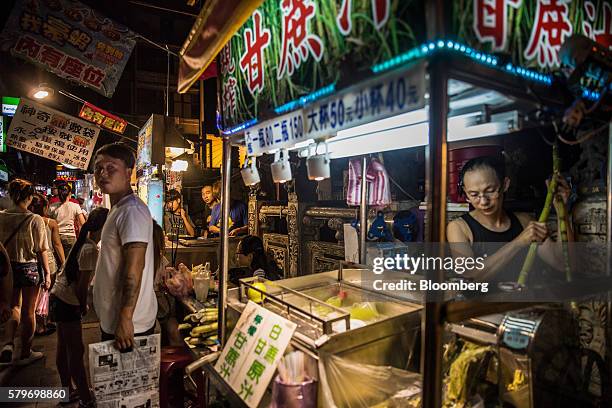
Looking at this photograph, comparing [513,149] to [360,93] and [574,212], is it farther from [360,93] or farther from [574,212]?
[360,93]

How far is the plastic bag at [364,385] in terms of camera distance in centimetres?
226

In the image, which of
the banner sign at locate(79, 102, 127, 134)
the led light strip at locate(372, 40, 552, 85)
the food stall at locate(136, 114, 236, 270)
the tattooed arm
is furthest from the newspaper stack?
the banner sign at locate(79, 102, 127, 134)

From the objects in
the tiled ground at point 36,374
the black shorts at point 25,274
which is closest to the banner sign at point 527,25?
the tiled ground at point 36,374

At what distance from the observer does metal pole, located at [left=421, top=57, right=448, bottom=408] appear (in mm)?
1594

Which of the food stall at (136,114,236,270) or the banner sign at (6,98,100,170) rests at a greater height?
the banner sign at (6,98,100,170)

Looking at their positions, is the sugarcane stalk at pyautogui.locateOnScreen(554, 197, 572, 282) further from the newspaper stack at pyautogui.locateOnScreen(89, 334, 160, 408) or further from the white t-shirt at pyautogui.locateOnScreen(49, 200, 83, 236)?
the white t-shirt at pyautogui.locateOnScreen(49, 200, 83, 236)

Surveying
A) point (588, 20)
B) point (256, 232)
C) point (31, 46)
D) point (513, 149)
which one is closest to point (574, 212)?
point (513, 149)

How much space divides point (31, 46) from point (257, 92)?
A: 6.96 m

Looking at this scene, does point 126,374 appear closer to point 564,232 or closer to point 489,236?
point 489,236

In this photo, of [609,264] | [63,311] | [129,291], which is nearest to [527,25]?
[609,264]

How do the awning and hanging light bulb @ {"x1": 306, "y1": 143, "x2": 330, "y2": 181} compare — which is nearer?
the awning

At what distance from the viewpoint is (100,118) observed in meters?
10.8

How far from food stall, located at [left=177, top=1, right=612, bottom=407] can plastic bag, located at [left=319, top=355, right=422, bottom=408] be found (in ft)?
0.04

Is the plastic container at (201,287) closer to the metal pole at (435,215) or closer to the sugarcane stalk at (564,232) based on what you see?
the metal pole at (435,215)
